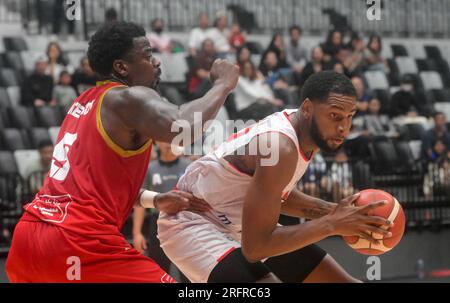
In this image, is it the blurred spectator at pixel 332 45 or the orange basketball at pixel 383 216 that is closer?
the orange basketball at pixel 383 216

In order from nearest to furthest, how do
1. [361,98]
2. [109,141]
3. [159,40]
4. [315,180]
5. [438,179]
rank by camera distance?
[109,141]
[315,180]
[438,179]
[361,98]
[159,40]

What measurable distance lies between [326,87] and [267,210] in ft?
2.18

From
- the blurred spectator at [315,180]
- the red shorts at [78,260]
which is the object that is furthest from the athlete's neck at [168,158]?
the red shorts at [78,260]

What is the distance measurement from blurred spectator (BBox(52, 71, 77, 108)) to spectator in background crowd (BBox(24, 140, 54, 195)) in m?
1.63

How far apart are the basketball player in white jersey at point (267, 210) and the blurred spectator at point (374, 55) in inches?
347

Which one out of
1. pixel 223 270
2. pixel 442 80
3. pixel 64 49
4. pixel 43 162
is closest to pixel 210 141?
pixel 43 162

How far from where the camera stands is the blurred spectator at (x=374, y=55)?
12.8m

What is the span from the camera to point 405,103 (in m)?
12.0

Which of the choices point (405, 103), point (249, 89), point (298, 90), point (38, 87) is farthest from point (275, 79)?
point (38, 87)

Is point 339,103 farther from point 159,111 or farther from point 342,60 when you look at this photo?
point 342,60

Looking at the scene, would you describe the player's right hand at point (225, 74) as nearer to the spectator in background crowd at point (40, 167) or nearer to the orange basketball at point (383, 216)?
the orange basketball at point (383, 216)

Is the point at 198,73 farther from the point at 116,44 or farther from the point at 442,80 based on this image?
the point at 116,44

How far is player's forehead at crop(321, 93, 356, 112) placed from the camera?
3734 millimetres

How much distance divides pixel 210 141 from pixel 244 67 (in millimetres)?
2127
